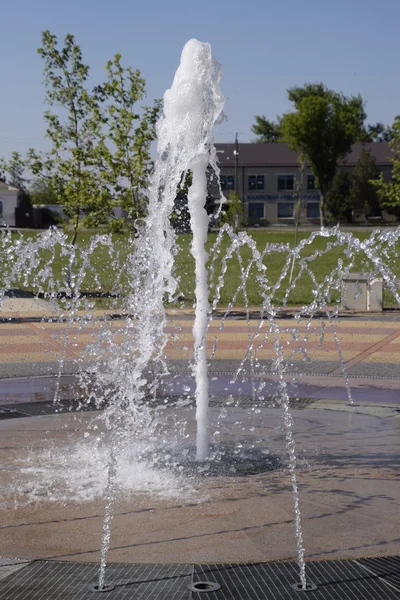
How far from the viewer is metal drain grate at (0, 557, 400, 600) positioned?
4203 mm

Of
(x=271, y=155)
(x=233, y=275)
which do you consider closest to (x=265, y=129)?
(x=271, y=155)

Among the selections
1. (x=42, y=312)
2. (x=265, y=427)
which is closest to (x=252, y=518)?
(x=265, y=427)

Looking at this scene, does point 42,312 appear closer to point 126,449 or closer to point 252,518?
point 126,449

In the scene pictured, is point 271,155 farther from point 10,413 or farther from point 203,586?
point 203,586

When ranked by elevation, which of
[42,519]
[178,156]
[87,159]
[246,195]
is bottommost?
[42,519]

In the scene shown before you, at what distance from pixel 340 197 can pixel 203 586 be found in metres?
77.7

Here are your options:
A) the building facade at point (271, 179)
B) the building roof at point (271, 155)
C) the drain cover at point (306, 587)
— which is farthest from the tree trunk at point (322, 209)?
the drain cover at point (306, 587)

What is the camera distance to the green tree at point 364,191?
258 ft

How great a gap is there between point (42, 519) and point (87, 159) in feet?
59.7

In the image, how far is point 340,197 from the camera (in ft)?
263

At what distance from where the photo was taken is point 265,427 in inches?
317

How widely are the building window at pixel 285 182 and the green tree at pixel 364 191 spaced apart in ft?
30.5

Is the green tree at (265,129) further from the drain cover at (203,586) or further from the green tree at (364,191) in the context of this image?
the drain cover at (203,586)

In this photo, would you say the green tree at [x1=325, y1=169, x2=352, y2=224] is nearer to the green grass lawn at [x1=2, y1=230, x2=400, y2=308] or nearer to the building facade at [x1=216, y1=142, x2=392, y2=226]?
the building facade at [x1=216, y1=142, x2=392, y2=226]
